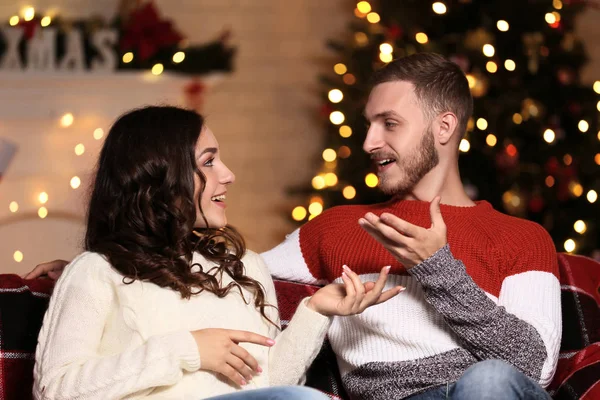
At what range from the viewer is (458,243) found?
2217 millimetres

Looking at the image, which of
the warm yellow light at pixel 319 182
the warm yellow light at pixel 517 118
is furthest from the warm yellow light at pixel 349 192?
the warm yellow light at pixel 517 118

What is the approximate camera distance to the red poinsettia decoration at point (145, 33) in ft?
13.8

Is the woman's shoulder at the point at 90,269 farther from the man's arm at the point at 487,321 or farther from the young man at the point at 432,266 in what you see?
the man's arm at the point at 487,321

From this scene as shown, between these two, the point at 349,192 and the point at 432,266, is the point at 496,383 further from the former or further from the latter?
the point at 349,192

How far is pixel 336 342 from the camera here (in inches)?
88.1

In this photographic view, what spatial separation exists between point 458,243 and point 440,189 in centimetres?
21

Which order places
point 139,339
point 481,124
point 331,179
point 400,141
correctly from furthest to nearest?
1. point 331,179
2. point 481,124
3. point 400,141
4. point 139,339

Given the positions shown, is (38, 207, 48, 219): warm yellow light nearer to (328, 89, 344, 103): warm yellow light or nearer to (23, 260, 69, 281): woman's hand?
(328, 89, 344, 103): warm yellow light

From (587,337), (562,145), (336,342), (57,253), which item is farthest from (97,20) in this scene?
(587,337)

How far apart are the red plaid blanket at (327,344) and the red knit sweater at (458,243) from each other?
145mm

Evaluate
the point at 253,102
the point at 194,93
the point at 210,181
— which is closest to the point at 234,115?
the point at 253,102

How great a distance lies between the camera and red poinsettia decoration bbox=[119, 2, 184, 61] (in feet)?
13.8

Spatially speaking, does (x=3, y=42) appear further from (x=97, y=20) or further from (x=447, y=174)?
(x=447, y=174)

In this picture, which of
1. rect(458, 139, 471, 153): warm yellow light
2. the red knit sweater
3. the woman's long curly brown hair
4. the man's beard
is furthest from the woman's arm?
rect(458, 139, 471, 153): warm yellow light
